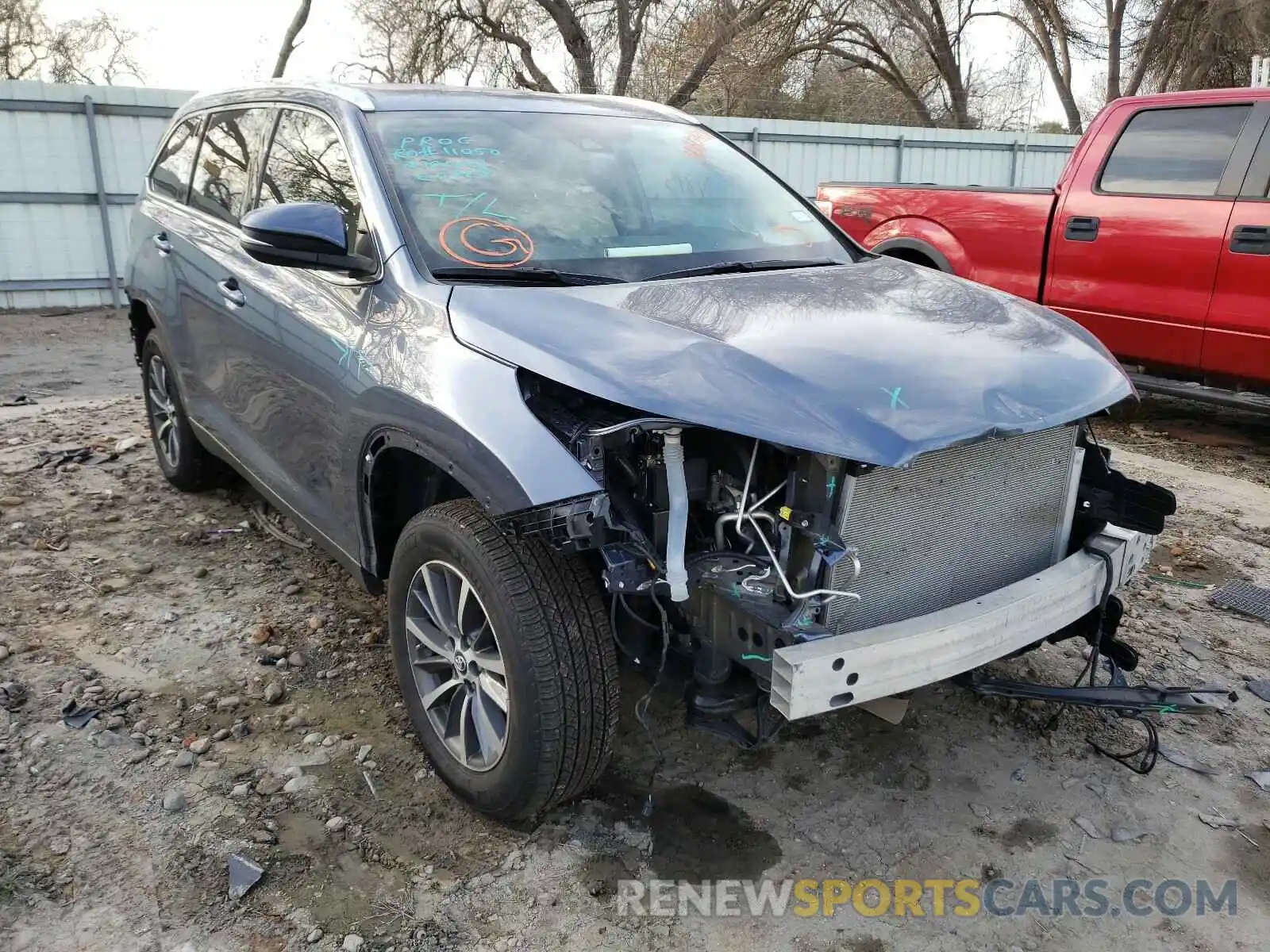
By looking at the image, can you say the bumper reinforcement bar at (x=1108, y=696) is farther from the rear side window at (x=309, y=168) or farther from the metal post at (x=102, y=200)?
the metal post at (x=102, y=200)

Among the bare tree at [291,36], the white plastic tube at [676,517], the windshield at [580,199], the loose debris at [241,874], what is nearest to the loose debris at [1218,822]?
the white plastic tube at [676,517]

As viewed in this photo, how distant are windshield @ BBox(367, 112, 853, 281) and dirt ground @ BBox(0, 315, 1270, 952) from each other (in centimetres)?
141

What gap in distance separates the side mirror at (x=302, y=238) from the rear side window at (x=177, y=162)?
192cm

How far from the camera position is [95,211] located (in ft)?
38.2

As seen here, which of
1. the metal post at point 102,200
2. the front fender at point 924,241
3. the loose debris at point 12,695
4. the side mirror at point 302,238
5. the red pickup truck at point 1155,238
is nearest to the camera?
the side mirror at point 302,238

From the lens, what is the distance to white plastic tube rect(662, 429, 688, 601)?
7.92 ft

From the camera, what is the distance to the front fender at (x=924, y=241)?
6.77m

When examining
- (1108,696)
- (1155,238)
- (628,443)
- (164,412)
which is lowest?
(1108,696)

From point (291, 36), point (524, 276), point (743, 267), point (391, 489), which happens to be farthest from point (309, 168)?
point (291, 36)

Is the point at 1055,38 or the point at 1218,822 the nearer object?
the point at 1218,822

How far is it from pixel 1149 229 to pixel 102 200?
10.7m

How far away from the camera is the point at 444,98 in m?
3.58

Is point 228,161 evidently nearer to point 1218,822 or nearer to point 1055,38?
point 1218,822

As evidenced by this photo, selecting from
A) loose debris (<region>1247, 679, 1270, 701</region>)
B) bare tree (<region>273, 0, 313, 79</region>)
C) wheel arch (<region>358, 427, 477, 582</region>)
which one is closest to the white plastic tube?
wheel arch (<region>358, 427, 477, 582</region>)
